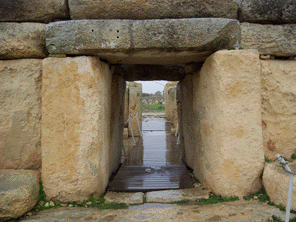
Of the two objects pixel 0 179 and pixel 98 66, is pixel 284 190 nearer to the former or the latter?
pixel 98 66

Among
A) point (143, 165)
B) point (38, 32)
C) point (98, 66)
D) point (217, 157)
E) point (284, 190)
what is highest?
point (38, 32)

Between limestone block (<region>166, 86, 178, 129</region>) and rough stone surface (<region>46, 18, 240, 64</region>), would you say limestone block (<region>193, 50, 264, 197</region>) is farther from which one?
limestone block (<region>166, 86, 178, 129</region>)

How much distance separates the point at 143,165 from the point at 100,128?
213 cm

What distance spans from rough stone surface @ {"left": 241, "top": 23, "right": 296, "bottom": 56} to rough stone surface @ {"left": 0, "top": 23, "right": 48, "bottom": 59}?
2.40 meters

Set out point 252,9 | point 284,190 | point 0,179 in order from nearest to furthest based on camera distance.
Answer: point 284,190
point 0,179
point 252,9

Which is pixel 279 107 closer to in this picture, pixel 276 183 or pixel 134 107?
pixel 276 183

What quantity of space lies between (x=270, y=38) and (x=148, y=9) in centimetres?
147

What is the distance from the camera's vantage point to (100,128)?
2.56 metres

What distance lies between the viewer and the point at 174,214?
2.16 m

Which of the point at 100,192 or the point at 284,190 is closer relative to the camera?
the point at 284,190

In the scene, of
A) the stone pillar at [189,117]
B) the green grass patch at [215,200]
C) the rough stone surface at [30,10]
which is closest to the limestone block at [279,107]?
the green grass patch at [215,200]

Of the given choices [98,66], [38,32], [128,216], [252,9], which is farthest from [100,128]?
[252,9]

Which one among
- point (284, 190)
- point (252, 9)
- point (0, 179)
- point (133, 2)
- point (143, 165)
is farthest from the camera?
point (143, 165)

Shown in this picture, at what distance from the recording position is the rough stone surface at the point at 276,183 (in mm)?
2127
